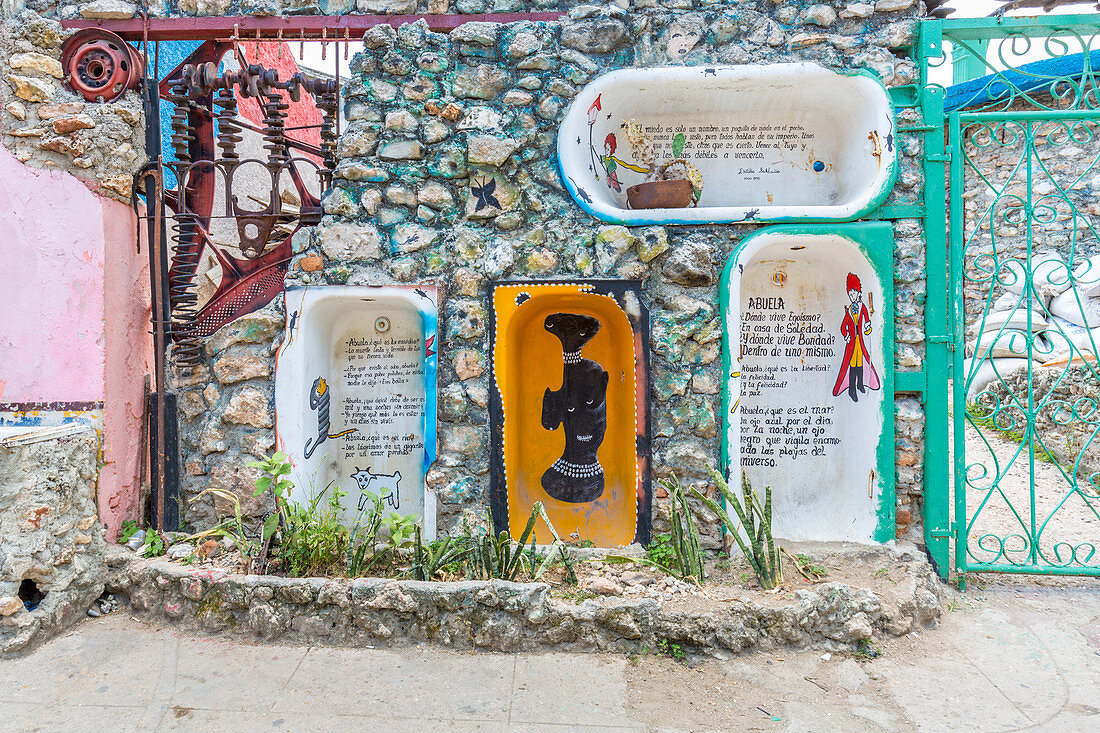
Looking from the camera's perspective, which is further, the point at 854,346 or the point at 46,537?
the point at 854,346

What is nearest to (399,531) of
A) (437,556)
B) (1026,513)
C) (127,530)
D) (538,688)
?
(437,556)

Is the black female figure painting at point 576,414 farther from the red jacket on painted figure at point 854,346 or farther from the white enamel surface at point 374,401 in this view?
the red jacket on painted figure at point 854,346

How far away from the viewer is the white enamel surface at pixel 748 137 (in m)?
4.10

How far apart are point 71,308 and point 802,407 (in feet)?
15.1

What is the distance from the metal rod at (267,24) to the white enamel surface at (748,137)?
1047 mm

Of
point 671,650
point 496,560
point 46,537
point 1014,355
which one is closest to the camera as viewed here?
point 671,650

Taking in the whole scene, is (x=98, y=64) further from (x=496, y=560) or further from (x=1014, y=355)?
(x=1014, y=355)

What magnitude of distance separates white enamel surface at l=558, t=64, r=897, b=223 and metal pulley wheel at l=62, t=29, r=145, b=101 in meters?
2.86

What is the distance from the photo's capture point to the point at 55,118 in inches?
164

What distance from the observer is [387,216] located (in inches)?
167

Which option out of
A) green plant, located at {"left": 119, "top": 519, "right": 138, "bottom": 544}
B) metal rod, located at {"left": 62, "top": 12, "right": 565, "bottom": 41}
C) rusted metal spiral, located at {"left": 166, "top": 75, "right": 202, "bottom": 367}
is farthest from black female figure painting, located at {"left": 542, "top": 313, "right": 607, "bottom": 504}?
green plant, located at {"left": 119, "top": 519, "right": 138, "bottom": 544}

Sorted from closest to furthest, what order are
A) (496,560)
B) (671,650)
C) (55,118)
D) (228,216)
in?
(671,650), (496,560), (55,118), (228,216)

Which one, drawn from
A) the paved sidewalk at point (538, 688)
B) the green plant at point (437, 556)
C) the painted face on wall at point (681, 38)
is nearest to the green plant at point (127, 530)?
the paved sidewalk at point (538, 688)

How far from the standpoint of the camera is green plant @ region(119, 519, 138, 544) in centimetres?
414
